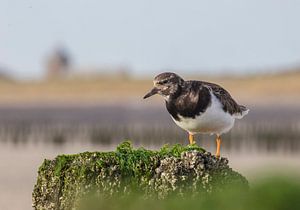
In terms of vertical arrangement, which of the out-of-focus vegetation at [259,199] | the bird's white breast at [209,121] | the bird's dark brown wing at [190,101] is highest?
the bird's dark brown wing at [190,101]

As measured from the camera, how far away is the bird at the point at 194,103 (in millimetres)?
11836

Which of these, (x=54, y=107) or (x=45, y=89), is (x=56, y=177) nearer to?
(x=54, y=107)

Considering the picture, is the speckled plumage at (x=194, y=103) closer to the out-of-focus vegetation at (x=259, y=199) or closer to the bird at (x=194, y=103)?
the bird at (x=194, y=103)

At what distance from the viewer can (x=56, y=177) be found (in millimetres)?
9625

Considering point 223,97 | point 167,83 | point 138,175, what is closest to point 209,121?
point 223,97

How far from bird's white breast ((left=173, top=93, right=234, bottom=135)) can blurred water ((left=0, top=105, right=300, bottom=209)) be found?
3624 millimetres

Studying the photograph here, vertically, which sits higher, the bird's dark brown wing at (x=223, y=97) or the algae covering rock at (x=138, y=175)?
the bird's dark brown wing at (x=223, y=97)

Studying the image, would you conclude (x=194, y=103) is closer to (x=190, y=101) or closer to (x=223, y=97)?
(x=190, y=101)

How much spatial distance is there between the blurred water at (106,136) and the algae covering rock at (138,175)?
9.58 feet

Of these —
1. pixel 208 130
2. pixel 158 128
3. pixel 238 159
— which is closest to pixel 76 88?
pixel 158 128

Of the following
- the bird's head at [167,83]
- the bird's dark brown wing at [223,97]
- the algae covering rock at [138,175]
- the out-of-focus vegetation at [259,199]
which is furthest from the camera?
the bird's dark brown wing at [223,97]

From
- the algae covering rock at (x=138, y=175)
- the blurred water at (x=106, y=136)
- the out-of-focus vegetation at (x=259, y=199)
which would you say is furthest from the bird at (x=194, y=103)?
the out-of-focus vegetation at (x=259, y=199)

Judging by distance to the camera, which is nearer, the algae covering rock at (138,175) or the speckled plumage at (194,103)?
the algae covering rock at (138,175)

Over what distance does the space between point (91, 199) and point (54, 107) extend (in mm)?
81322
